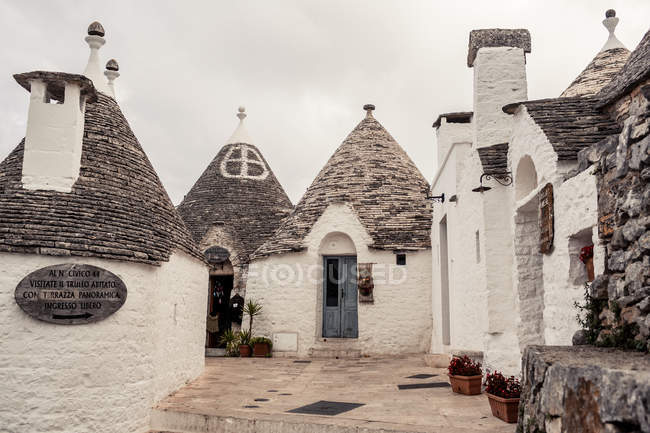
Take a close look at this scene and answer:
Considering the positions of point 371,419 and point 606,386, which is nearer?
point 606,386

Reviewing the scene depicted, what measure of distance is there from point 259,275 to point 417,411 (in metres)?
8.68

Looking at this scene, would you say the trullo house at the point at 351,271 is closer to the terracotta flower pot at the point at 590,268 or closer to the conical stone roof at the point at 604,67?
the conical stone roof at the point at 604,67

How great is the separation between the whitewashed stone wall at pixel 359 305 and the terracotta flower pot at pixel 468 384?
236 inches

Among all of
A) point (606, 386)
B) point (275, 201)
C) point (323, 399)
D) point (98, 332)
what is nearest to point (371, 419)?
point (323, 399)

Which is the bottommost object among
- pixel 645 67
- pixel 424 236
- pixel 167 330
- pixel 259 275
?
pixel 167 330

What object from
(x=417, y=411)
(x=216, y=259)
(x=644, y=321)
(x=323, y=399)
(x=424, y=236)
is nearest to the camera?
(x=644, y=321)

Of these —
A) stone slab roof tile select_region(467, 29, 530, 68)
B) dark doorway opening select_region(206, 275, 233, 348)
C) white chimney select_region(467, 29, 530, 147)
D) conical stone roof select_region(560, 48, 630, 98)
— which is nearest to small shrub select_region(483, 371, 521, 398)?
white chimney select_region(467, 29, 530, 147)

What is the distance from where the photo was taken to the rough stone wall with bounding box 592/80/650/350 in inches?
144

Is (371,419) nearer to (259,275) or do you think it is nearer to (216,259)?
(259,275)

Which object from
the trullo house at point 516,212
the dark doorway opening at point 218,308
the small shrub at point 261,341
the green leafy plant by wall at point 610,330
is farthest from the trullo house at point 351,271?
the green leafy plant by wall at point 610,330

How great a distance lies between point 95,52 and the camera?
9.82 meters

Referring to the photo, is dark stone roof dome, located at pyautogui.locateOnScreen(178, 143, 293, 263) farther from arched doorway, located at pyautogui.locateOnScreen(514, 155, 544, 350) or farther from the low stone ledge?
the low stone ledge

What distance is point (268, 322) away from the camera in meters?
14.4

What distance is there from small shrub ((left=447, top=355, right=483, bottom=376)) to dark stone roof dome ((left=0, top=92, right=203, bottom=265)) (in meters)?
4.40
